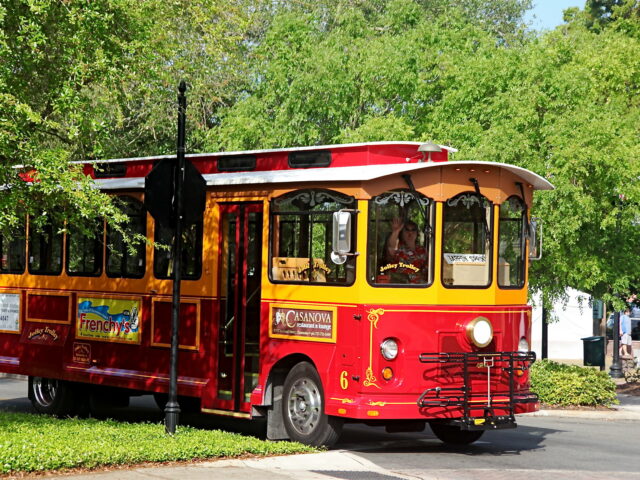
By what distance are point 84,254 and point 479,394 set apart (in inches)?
269

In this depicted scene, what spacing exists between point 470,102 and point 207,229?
865 centimetres

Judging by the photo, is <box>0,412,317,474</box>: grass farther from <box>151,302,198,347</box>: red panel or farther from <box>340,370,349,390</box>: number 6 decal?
<box>151,302,198,347</box>: red panel

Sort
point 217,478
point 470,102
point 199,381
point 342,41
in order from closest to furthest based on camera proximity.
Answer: point 217,478 < point 199,381 < point 470,102 < point 342,41

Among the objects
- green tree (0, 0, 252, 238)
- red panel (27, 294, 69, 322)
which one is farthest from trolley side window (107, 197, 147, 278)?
green tree (0, 0, 252, 238)

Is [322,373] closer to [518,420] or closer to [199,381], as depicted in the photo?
[199,381]

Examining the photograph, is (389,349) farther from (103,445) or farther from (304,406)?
(103,445)

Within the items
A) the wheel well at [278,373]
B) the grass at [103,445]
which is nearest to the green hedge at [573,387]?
the wheel well at [278,373]

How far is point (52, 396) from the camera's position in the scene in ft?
60.0

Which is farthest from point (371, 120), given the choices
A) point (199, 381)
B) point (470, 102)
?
point (199, 381)

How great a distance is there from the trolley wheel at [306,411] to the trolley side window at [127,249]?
3.41m

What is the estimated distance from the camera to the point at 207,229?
51.3ft

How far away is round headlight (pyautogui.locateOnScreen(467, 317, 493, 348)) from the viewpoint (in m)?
13.8

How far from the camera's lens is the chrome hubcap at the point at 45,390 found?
720 inches

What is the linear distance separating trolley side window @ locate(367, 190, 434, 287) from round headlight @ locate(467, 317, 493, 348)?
727mm
